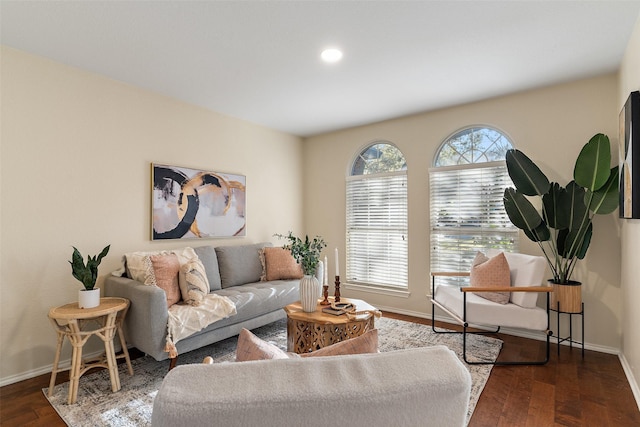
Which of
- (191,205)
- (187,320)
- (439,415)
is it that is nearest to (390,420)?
(439,415)

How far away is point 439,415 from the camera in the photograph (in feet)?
2.41

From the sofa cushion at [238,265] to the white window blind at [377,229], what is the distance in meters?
1.46

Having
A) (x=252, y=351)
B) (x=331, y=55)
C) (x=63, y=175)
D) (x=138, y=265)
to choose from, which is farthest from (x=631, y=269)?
(x=63, y=175)

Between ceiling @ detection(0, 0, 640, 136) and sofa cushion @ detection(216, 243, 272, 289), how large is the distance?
169 cm

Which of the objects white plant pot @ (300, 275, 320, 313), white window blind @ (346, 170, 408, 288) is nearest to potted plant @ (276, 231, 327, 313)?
white plant pot @ (300, 275, 320, 313)

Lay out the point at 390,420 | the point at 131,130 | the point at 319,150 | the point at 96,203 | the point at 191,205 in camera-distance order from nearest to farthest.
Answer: the point at 390,420, the point at 96,203, the point at 131,130, the point at 191,205, the point at 319,150

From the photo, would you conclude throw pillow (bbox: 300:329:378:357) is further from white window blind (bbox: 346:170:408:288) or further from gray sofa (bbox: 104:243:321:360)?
white window blind (bbox: 346:170:408:288)

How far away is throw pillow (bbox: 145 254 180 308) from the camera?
9.13 ft

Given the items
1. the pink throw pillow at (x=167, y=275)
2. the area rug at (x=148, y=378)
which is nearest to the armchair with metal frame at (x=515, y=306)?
the area rug at (x=148, y=378)

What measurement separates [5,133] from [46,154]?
0.27m

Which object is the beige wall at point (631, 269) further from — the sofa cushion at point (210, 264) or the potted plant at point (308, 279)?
the sofa cushion at point (210, 264)

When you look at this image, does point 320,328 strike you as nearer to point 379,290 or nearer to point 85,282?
point 85,282

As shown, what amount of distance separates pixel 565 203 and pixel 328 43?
246 cm

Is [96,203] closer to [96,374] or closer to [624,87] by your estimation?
[96,374]
